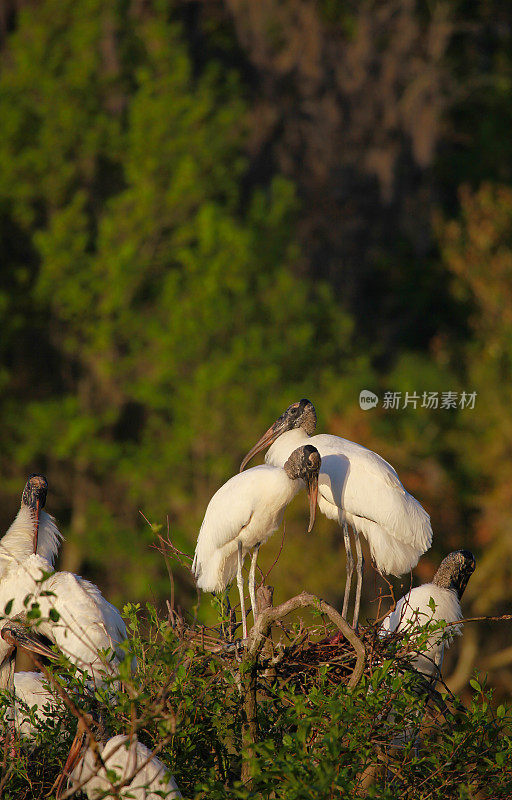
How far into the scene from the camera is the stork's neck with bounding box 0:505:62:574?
5734 mm

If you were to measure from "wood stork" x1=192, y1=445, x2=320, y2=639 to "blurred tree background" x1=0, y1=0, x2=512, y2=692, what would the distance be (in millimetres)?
9917

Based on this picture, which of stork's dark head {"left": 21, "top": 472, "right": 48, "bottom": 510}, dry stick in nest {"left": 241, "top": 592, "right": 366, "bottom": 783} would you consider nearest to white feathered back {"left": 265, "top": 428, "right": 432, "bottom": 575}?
stork's dark head {"left": 21, "top": 472, "right": 48, "bottom": 510}

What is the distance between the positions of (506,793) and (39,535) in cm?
276

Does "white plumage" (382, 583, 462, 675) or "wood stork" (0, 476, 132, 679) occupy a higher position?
"wood stork" (0, 476, 132, 679)

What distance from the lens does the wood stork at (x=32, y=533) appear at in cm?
573

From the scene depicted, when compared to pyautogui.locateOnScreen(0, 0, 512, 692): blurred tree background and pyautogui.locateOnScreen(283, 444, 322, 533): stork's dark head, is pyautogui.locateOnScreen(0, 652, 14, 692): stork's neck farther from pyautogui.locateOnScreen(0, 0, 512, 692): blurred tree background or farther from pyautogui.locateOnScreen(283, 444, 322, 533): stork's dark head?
pyautogui.locateOnScreen(0, 0, 512, 692): blurred tree background

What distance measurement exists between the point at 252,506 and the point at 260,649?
153cm

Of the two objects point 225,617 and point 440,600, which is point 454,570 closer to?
point 440,600

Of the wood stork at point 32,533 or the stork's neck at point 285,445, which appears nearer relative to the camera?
the wood stork at point 32,533

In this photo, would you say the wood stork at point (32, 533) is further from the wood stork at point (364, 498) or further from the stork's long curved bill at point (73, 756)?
the stork's long curved bill at point (73, 756)

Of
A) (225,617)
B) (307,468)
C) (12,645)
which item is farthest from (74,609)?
(307,468)

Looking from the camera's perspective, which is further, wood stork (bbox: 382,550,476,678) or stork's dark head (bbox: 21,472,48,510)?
stork's dark head (bbox: 21,472,48,510)

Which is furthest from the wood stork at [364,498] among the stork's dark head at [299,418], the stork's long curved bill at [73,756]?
the stork's long curved bill at [73,756]

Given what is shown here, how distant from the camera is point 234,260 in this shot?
19.2 m
